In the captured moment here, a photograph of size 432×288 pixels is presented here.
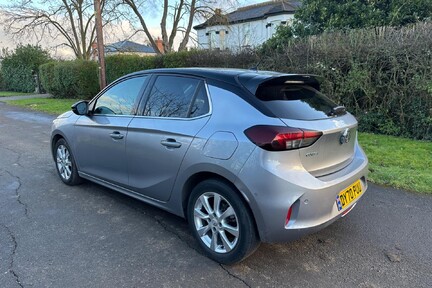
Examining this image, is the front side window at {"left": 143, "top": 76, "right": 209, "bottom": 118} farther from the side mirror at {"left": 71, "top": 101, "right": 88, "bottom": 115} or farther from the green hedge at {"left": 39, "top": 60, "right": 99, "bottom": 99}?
the green hedge at {"left": 39, "top": 60, "right": 99, "bottom": 99}

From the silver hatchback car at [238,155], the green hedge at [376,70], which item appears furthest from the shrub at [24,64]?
the silver hatchback car at [238,155]

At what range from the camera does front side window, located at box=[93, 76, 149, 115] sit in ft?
12.1

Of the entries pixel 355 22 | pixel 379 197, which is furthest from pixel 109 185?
pixel 355 22

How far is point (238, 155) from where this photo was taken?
100 inches

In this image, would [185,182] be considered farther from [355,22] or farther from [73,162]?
[355,22]

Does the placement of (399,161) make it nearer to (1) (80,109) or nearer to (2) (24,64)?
(1) (80,109)

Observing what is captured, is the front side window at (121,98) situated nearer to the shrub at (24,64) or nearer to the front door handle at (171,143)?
the front door handle at (171,143)

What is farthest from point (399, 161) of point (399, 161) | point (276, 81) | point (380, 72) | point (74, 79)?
point (74, 79)

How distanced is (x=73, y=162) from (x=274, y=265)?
3.09m

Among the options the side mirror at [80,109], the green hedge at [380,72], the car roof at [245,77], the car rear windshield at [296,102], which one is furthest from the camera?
the green hedge at [380,72]

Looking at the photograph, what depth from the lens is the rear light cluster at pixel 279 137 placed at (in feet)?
8.06

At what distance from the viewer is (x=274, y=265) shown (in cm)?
277

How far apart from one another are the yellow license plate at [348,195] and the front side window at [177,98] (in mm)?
1336

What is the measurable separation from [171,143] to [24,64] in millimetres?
28977
